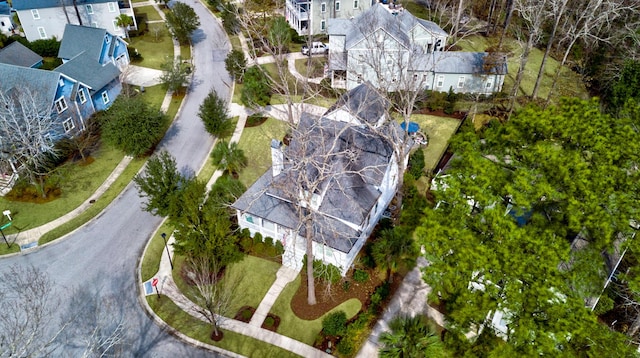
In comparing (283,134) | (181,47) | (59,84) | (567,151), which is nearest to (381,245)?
(567,151)

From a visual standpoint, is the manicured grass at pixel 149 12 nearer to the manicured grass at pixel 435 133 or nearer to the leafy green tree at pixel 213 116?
Result: the leafy green tree at pixel 213 116

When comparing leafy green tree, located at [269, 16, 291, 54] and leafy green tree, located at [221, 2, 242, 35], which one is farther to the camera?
leafy green tree, located at [221, 2, 242, 35]

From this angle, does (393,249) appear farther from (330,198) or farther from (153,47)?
(153,47)

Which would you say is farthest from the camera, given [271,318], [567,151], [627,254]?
[271,318]

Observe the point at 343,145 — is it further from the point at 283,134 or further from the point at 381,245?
the point at 283,134

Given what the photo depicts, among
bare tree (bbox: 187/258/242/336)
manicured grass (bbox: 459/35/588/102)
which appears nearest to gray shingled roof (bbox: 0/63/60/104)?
bare tree (bbox: 187/258/242/336)

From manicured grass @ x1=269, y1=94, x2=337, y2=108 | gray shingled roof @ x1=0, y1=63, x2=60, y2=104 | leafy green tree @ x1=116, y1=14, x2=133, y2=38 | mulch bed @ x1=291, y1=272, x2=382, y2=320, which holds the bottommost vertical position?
mulch bed @ x1=291, y1=272, x2=382, y2=320

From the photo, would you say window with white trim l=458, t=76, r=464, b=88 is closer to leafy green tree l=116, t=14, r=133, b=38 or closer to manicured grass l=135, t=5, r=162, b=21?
leafy green tree l=116, t=14, r=133, b=38
